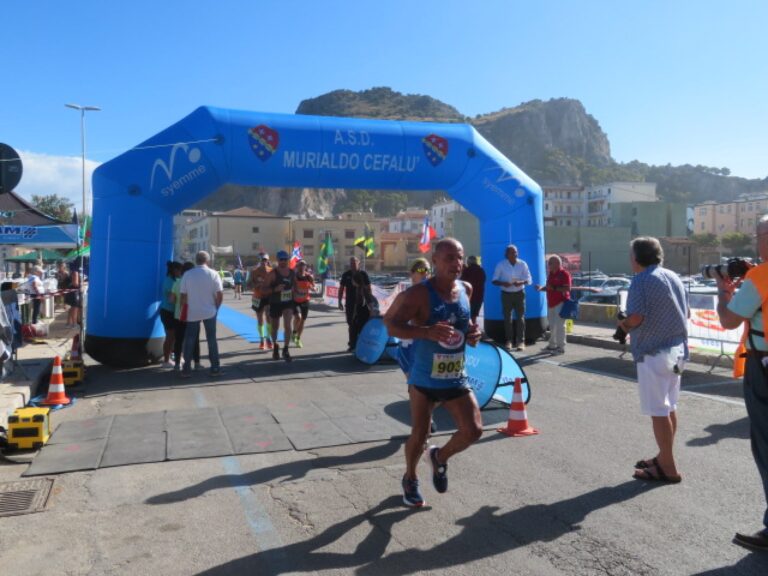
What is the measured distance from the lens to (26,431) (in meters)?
5.96

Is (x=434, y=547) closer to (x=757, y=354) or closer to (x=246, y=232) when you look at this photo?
(x=757, y=354)

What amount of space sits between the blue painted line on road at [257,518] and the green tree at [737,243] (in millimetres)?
92846

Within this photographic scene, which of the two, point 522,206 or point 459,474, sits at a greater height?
point 522,206

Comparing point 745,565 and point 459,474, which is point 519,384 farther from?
point 745,565

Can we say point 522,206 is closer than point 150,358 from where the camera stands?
No

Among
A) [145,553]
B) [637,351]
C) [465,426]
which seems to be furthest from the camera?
[637,351]

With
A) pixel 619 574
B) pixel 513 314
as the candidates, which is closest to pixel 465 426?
pixel 619 574

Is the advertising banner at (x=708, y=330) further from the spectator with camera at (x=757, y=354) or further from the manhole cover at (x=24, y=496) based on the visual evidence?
the manhole cover at (x=24, y=496)

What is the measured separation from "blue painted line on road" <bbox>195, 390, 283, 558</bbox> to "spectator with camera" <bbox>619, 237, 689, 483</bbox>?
2.90 metres

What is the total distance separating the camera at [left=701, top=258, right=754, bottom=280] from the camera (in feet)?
14.9

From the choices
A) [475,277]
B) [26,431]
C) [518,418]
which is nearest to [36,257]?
[475,277]

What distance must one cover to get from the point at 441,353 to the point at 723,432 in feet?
12.3

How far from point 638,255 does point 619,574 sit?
97.5 inches

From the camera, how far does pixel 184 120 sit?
34.3 ft
